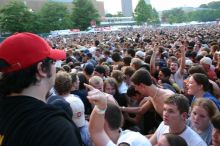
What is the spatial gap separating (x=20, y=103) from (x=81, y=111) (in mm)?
2735

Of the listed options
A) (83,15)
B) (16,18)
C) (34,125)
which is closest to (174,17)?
(83,15)

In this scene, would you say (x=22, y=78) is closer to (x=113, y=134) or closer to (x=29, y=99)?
(x=29, y=99)

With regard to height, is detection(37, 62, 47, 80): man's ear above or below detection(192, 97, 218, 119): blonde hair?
above

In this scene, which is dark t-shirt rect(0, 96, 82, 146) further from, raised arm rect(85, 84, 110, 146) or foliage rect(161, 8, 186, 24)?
foliage rect(161, 8, 186, 24)

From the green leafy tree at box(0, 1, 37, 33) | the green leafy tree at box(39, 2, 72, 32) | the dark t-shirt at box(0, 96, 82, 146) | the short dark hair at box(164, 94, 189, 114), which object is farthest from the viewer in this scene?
the green leafy tree at box(39, 2, 72, 32)

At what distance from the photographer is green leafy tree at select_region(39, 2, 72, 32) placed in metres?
73.3

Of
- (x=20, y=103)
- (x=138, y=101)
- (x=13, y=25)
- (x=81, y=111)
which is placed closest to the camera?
(x=20, y=103)

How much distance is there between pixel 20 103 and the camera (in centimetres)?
196

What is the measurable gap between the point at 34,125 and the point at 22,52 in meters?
0.43

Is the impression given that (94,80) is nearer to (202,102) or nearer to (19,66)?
(202,102)

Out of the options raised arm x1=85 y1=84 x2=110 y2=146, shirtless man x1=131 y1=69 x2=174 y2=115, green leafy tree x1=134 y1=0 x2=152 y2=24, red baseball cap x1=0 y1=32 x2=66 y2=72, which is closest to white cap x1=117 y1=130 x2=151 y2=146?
raised arm x1=85 y1=84 x2=110 y2=146

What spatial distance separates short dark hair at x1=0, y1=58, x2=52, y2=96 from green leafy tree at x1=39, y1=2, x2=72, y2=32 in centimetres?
7185

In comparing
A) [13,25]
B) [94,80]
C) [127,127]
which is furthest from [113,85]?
[13,25]

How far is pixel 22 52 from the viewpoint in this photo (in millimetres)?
2010
